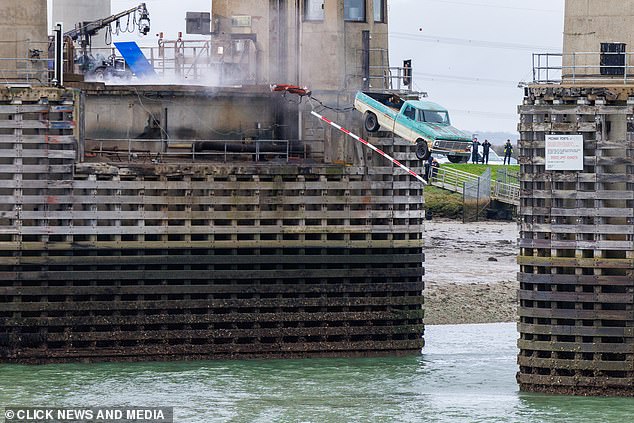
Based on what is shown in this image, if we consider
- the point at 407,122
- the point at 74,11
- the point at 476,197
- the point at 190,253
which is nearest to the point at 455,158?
the point at 407,122

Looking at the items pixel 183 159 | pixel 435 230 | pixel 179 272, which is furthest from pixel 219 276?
pixel 435 230

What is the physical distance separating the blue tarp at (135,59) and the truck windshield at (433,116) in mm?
8741

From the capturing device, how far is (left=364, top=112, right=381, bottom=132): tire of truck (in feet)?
163

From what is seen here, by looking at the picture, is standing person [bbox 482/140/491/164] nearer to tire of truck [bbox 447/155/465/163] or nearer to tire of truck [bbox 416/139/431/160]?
tire of truck [bbox 447/155/465/163]

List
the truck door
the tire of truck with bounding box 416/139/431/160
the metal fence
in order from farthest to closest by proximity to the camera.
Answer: the metal fence
the truck door
the tire of truck with bounding box 416/139/431/160

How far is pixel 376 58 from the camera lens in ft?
174

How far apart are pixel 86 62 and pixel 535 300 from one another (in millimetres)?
25894

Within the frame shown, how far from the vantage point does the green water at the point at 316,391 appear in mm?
37438

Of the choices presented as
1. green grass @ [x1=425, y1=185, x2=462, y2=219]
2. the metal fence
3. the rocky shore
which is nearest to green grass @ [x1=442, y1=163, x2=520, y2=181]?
green grass @ [x1=425, y1=185, x2=462, y2=219]

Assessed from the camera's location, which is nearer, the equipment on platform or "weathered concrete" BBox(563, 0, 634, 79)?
"weathered concrete" BBox(563, 0, 634, 79)

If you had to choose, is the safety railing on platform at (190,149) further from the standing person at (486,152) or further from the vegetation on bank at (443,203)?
the standing person at (486,152)

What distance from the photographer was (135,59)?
59.5m

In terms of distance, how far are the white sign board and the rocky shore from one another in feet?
51.4

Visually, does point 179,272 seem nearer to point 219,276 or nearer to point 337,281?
point 219,276
